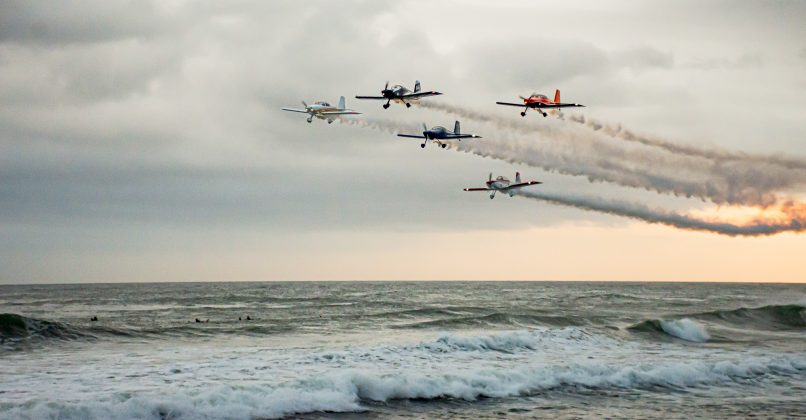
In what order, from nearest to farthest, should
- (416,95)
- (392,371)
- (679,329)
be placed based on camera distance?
(392,371), (679,329), (416,95)

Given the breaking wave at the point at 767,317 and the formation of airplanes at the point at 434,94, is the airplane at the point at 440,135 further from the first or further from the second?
the breaking wave at the point at 767,317

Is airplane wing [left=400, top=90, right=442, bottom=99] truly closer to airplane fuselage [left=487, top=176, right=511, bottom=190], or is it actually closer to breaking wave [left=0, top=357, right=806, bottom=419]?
airplane fuselage [left=487, top=176, right=511, bottom=190]

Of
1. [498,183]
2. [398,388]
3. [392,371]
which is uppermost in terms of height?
[498,183]

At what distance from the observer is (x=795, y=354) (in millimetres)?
35906

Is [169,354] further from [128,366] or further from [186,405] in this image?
[186,405]

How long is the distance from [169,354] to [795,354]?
2939 cm

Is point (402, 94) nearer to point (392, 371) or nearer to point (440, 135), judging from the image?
point (440, 135)

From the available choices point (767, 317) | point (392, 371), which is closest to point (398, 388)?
point (392, 371)

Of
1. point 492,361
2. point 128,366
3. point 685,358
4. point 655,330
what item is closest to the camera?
point 128,366

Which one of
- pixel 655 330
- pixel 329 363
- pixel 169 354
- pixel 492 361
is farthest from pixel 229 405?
pixel 655 330

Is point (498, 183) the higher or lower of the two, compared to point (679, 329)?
higher

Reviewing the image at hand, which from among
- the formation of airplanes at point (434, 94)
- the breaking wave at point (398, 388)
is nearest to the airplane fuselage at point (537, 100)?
the formation of airplanes at point (434, 94)

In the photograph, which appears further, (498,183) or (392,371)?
(498,183)

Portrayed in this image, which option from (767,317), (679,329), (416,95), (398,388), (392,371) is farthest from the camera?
(767,317)
